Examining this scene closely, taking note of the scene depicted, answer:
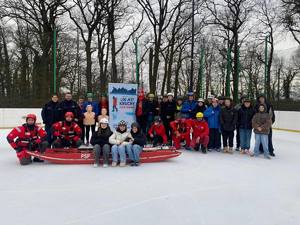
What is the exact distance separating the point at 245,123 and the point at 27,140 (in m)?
4.97

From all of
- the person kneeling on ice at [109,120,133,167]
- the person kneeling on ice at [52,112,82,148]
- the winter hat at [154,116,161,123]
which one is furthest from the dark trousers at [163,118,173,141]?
the person kneeling on ice at [52,112,82,148]

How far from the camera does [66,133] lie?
23.5 ft

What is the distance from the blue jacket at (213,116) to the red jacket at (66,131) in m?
3.25

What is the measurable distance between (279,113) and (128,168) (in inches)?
433

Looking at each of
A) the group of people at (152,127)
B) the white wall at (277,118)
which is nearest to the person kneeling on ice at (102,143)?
the group of people at (152,127)

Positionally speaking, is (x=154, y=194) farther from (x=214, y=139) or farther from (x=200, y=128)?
(x=214, y=139)

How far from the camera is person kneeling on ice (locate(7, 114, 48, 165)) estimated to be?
651 cm

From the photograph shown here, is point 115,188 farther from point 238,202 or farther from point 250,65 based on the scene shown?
point 250,65

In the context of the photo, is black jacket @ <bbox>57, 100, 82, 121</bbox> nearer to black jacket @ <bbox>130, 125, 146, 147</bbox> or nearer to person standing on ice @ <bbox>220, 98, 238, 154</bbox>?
black jacket @ <bbox>130, 125, 146, 147</bbox>

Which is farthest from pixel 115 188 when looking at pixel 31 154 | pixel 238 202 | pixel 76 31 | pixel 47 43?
pixel 76 31

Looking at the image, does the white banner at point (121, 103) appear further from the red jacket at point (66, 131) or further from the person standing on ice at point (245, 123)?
the person standing on ice at point (245, 123)

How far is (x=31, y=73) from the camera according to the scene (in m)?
26.1

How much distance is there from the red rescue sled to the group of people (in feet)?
0.68

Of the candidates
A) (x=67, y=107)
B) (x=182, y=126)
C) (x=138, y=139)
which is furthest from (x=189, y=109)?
(x=67, y=107)
